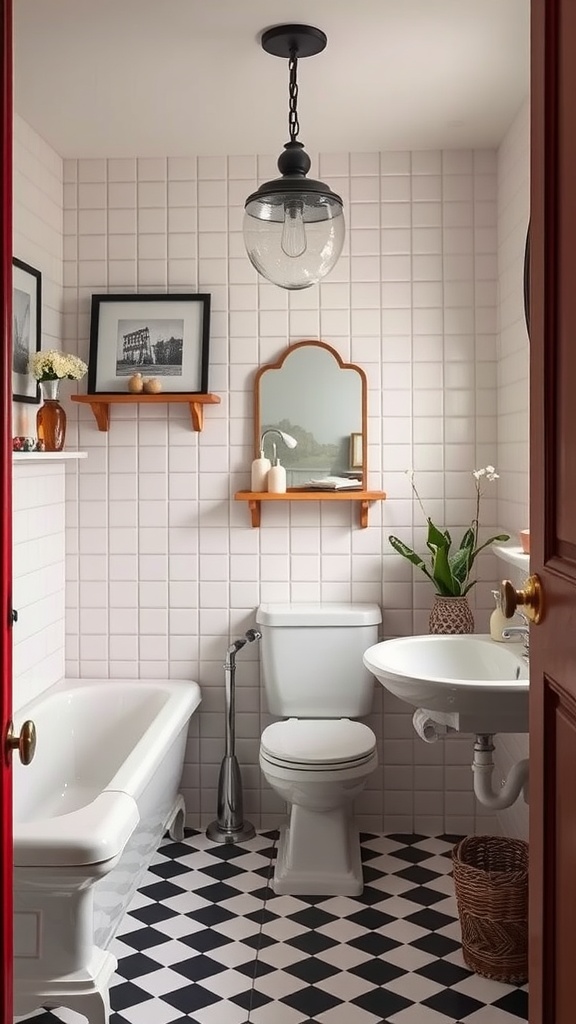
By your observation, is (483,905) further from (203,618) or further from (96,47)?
(96,47)

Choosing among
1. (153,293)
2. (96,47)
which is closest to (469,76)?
(96,47)

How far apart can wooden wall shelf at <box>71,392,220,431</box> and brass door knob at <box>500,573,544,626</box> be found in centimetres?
221

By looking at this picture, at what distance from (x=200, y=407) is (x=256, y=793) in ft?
4.90

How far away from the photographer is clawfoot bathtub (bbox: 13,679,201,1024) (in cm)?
221

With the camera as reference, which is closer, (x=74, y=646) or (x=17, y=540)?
(x=17, y=540)

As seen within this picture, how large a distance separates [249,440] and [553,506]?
7.87 feet

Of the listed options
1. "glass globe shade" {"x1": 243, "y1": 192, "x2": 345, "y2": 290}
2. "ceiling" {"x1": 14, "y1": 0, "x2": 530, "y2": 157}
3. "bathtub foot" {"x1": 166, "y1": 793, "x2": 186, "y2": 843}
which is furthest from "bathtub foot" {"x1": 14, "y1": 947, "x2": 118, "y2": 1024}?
"ceiling" {"x1": 14, "y1": 0, "x2": 530, "y2": 157}

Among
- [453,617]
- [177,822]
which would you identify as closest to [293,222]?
[453,617]

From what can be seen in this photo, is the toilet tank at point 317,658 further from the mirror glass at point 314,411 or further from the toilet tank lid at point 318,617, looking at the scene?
the mirror glass at point 314,411

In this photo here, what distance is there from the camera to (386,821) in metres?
3.74

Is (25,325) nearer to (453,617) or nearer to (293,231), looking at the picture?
(293,231)

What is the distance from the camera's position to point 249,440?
373cm

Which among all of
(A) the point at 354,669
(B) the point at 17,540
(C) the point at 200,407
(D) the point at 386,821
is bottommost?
(D) the point at 386,821

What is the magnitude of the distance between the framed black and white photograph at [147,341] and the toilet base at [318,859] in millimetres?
1619
